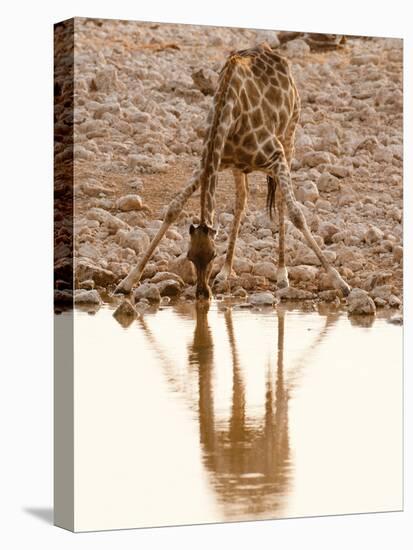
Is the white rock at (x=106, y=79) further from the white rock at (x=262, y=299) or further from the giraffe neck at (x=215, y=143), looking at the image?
the white rock at (x=262, y=299)

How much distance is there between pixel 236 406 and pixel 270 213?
3.64ft

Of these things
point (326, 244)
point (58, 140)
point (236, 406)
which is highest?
point (58, 140)

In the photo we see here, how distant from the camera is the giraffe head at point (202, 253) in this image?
8.22 m

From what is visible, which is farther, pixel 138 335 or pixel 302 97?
pixel 302 97

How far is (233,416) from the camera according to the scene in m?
8.08

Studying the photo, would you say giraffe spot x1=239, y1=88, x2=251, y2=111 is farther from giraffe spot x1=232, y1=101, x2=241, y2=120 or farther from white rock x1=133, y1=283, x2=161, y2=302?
white rock x1=133, y1=283, x2=161, y2=302

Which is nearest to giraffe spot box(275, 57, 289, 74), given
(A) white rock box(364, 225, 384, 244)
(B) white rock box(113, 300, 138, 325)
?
(A) white rock box(364, 225, 384, 244)

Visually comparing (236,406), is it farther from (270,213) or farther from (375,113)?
(375,113)

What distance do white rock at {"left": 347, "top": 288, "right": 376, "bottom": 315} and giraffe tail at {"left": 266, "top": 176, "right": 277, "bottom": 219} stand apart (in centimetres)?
65

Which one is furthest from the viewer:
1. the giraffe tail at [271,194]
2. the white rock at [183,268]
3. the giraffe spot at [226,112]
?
the giraffe tail at [271,194]

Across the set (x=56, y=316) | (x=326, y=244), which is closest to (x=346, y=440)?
(x=326, y=244)

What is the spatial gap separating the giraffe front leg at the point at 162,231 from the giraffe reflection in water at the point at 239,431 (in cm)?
23

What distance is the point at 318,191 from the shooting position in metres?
8.64

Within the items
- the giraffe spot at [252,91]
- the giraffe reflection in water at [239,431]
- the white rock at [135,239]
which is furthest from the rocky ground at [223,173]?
the giraffe reflection in water at [239,431]
